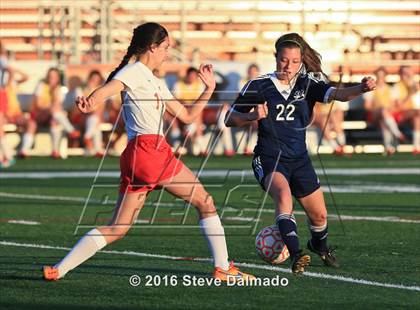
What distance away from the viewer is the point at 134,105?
24.9ft

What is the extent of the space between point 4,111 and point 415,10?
12798 mm

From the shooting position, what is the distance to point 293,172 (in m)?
8.20

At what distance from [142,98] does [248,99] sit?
97 cm

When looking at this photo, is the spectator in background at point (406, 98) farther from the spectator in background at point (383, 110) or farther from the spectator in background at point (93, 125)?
the spectator in background at point (93, 125)

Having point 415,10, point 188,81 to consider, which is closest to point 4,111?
point 188,81

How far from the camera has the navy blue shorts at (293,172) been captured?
26.8 ft

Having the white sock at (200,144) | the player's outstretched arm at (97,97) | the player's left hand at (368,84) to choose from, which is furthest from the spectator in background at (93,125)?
the player's outstretched arm at (97,97)

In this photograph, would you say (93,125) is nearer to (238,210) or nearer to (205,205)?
(238,210)

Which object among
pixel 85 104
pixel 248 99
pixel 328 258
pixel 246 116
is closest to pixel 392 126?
pixel 328 258

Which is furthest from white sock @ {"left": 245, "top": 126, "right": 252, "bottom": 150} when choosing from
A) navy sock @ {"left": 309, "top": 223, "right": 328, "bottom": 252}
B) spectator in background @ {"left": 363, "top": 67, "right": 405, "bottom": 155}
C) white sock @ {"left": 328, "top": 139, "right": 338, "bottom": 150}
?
navy sock @ {"left": 309, "top": 223, "right": 328, "bottom": 252}

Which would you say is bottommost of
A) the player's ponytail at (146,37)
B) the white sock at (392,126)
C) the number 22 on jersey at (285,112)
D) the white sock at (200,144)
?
the white sock at (200,144)

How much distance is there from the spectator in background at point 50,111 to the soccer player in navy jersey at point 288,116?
15.1m

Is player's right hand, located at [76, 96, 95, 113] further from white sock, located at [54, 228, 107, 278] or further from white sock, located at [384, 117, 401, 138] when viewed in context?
white sock, located at [384, 117, 401, 138]

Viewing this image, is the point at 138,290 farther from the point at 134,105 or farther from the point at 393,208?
the point at 393,208
